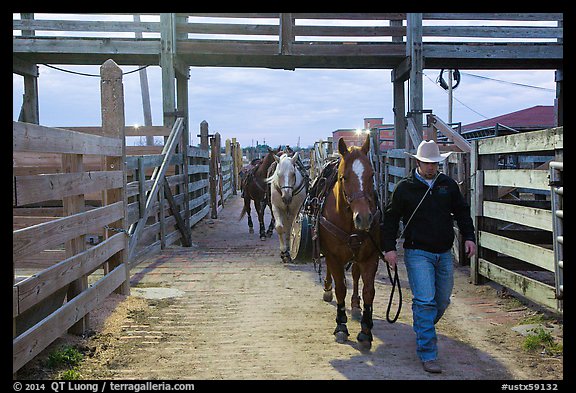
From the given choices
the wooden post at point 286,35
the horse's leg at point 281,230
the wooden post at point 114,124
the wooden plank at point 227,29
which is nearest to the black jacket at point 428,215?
the wooden post at point 114,124

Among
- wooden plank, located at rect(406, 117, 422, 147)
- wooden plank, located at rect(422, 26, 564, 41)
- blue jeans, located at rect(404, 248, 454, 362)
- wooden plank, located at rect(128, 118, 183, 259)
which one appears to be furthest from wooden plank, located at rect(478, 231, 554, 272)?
wooden plank, located at rect(422, 26, 564, 41)

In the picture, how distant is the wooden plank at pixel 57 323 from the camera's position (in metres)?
3.63

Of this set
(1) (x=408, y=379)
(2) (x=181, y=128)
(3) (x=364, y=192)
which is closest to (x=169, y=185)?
(2) (x=181, y=128)

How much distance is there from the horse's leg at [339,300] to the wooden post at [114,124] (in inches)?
106

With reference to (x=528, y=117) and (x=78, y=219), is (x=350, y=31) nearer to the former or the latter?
(x=78, y=219)

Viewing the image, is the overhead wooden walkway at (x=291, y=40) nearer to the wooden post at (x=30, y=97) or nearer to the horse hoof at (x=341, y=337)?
the wooden post at (x=30, y=97)

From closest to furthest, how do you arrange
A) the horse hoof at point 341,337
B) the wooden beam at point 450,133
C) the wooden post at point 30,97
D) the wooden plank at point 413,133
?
1. the horse hoof at point 341,337
2. the wooden beam at point 450,133
3. the wooden plank at point 413,133
4. the wooden post at point 30,97

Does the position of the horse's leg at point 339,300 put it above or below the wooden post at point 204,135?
below

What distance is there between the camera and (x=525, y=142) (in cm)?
586

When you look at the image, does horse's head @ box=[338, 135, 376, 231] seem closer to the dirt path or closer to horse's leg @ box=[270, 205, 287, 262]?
the dirt path

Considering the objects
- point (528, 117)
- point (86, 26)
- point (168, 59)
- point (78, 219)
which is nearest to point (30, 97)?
point (86, 26)
